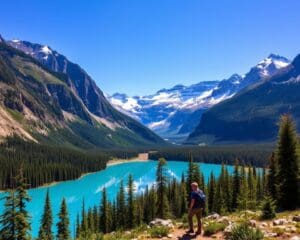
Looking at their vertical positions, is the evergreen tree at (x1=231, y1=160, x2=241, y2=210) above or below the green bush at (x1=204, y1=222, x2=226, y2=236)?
below

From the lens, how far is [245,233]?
23.6 meters

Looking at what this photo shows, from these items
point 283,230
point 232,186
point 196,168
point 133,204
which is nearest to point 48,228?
point 133,204

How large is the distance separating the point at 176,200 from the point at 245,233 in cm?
9025

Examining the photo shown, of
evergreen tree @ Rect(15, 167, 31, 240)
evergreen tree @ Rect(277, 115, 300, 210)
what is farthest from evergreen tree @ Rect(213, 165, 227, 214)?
evergreen tree @ Rect(15, 167, 31, 240)

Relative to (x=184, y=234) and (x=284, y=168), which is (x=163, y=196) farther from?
(x=184, y=234)

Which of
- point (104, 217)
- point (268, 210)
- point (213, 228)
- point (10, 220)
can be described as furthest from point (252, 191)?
point (213, 228)

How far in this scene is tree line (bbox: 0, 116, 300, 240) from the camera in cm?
3675

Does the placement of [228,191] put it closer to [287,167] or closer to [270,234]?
[287,167]

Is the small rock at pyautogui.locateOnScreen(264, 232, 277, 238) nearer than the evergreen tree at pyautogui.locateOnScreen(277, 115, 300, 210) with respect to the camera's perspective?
Yes

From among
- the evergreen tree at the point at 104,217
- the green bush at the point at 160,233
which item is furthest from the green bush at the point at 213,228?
the evergreen tree at the point at 104,217

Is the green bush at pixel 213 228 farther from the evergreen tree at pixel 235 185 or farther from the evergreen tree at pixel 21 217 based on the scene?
the evergreen tree at pixel 235 185

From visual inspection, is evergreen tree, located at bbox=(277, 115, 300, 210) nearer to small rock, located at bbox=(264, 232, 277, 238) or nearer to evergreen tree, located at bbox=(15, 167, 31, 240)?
small rock, located at bbox=(264, 232, 277, 238)

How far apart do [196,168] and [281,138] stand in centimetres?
4239

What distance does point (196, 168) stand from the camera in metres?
86.0
